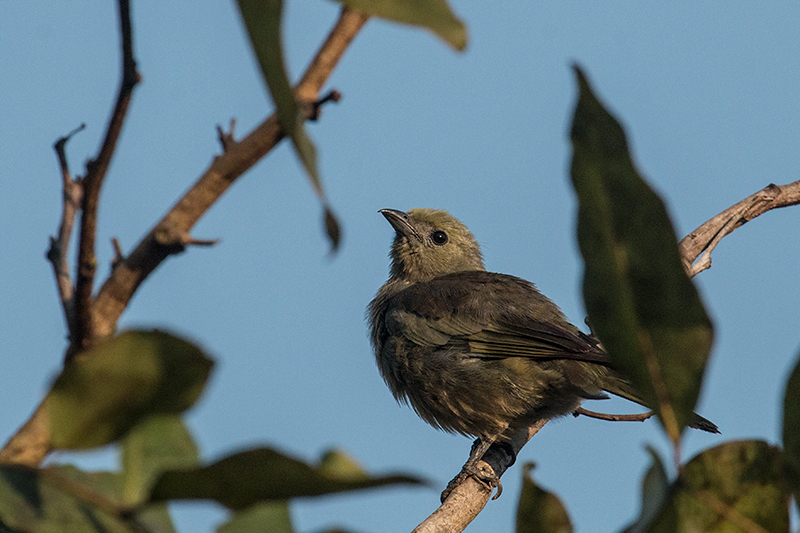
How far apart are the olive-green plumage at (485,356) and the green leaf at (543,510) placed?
15.2 feet

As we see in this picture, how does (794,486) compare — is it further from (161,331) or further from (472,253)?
(472,253)

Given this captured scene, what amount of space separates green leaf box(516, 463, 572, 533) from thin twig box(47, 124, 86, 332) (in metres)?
0.69

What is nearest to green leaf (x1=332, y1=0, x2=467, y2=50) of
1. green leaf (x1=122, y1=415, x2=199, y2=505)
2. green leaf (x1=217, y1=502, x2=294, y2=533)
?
green leaf (x1=122, y1=415, x2=199, y2=505)

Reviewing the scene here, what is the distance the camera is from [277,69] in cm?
85

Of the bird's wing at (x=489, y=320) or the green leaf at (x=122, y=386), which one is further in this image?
the bird's wing at (x=489, y=320)

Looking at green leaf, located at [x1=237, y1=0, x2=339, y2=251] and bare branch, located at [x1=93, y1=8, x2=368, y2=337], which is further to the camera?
bare branch, located at [x1=93, y1=8, x2=368, y2=337]

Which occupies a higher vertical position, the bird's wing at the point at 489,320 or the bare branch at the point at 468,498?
the bird's wing at the point at 489,320

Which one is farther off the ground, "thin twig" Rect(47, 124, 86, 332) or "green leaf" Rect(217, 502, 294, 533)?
"thin twig" Rect(47, 124, 86, 332)

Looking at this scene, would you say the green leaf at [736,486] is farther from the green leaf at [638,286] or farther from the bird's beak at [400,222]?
the bird's beak at [400,222]

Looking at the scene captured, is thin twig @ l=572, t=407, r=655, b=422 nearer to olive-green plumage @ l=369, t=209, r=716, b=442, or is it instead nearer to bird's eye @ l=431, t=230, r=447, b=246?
olive-green plumage @ l=369, t=209, r=716, b=442

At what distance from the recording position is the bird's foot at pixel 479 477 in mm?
5359

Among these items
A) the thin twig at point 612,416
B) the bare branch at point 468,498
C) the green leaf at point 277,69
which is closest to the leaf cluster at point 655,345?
the green leaf at point 277,69

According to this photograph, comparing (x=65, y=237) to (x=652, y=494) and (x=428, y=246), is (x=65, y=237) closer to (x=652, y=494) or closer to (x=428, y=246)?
(x=652, y=494)

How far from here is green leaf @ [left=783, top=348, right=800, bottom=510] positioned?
1.06 meters
